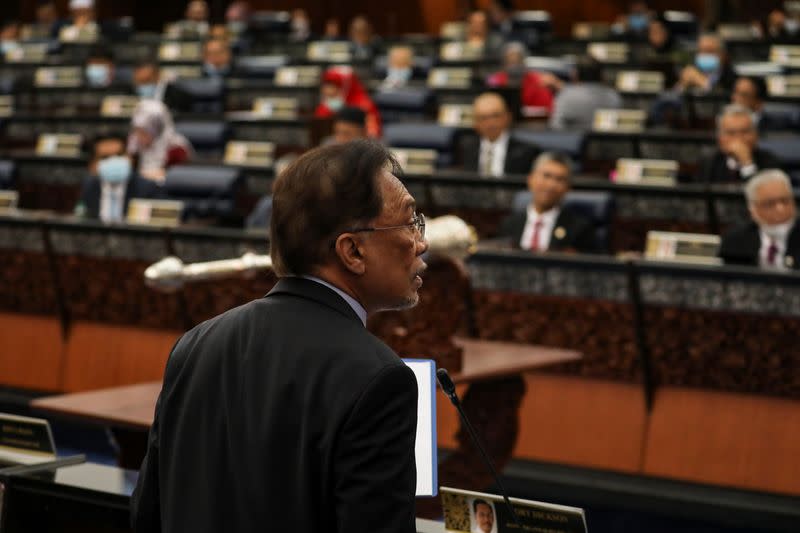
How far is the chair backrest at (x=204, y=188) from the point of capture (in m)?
7.55

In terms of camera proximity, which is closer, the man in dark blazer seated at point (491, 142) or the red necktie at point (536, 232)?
the red necktie at point (536, 232)

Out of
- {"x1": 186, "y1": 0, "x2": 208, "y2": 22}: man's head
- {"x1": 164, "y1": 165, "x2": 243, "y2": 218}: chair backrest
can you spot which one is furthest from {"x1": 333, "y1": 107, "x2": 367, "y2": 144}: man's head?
{"x1": 186, "y1": 0, "x2": 208, "y2": 22}: man's head

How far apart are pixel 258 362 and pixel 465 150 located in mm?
6787

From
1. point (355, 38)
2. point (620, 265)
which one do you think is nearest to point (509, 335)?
point (620, 265)

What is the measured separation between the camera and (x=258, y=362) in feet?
5.24

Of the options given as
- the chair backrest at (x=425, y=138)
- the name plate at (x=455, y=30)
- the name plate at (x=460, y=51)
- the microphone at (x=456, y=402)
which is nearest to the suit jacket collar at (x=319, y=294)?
the microphone at (x=456, y=402)

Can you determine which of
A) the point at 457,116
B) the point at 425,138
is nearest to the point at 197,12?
the point at 457,116

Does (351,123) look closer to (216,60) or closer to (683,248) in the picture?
(683,248)

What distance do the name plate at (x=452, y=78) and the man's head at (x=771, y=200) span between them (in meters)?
6.10

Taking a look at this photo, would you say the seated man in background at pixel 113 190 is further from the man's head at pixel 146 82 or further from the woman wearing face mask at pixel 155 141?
the man's head at pixel 146 82

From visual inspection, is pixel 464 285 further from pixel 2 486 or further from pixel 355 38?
pixel 355 38

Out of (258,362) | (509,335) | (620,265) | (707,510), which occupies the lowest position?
(707,510)

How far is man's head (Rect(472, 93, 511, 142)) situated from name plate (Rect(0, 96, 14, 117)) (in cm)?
521

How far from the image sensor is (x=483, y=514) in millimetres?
2230
